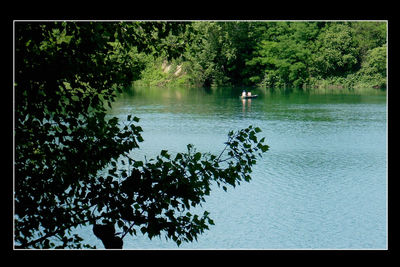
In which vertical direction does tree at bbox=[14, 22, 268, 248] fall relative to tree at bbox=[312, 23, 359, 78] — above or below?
below

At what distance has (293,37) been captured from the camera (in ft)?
120

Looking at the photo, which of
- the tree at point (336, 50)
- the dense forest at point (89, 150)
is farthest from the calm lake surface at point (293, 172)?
the tree at point (336, 50)

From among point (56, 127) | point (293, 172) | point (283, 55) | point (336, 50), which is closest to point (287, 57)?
point (283, 55)

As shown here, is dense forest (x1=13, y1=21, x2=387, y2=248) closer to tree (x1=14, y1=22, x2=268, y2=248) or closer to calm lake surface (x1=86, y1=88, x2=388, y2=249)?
tree (x1=14, y1=22, x2=268, y2=248)

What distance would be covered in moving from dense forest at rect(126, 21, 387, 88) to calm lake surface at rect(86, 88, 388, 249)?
29.1 ft

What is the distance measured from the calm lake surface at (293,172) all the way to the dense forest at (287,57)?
8869mm

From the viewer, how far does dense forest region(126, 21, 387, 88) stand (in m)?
34.5

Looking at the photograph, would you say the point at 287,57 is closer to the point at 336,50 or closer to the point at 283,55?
the point at 283,55

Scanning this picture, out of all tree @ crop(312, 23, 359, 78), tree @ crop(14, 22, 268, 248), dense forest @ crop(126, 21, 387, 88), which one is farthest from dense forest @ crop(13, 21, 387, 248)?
tree @ crop(312, 23, 359, 78)

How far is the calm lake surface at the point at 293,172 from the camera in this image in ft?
28.9

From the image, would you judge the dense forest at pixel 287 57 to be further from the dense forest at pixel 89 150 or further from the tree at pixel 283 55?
the dense forest at pixel 89 150
